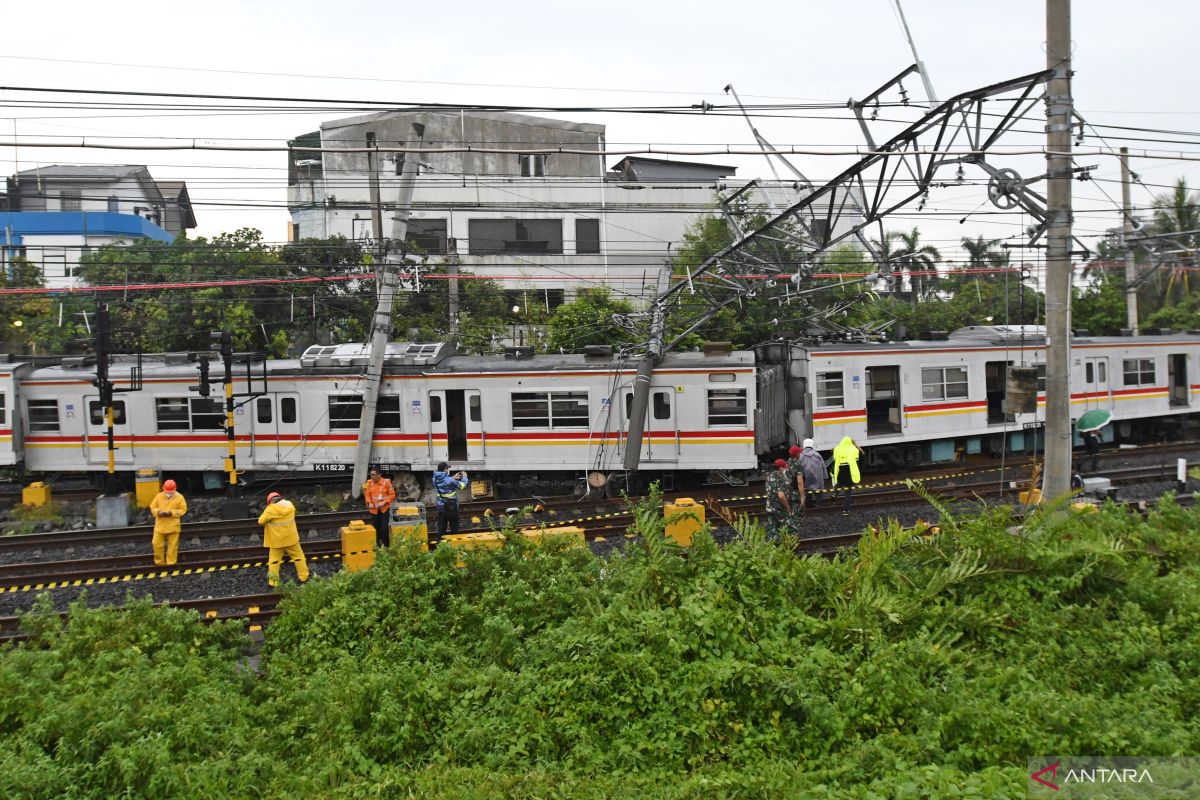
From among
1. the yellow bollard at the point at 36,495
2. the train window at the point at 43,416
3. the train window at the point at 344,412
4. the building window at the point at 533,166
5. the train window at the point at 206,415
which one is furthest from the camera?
the building window at the point at 533,166

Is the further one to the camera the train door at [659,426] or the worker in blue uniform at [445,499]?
the train door at [659,426]

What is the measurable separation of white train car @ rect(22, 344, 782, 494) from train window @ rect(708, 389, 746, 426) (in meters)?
0.03

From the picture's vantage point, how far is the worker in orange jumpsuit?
557 inches

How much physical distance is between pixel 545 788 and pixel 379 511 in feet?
28.7

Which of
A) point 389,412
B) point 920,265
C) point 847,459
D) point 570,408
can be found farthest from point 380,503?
point 920,265

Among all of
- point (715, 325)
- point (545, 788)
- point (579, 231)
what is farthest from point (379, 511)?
point (579, 231)

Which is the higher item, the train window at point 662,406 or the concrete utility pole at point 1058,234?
the concrete utility pole at point 1058,234

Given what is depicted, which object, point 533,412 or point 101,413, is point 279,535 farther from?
point 101,413

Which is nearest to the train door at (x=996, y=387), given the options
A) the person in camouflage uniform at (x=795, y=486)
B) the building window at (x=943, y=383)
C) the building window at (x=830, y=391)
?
the building window at (x=943, y=383)

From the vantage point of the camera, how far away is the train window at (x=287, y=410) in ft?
62.3

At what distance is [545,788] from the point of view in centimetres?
621

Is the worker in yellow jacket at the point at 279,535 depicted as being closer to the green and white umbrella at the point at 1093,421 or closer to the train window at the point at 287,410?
the train window at the point at 287,410

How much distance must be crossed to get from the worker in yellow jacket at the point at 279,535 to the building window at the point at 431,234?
71.9 ft

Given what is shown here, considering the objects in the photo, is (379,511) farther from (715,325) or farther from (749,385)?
(715,325)
